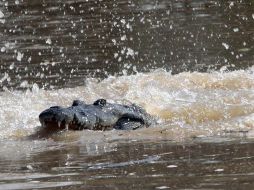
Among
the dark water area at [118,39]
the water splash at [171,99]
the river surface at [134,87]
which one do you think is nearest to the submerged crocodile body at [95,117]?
the river surface at [134,87]

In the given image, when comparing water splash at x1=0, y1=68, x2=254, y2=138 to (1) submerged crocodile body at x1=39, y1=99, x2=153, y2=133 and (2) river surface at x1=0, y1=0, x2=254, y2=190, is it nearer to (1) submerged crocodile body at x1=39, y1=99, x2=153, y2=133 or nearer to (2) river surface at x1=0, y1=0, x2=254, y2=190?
(2) river surface at x1=0, y1=0, x2=254, y2=190

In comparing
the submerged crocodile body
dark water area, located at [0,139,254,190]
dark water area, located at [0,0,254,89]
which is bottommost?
dark water area, located at [0,139,254,190]

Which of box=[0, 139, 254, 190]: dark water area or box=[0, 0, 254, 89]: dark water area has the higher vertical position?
box=[0, 0, 254, 89]: dark water area

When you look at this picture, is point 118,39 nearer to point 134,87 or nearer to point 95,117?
point 134,87

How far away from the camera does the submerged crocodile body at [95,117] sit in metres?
8.38

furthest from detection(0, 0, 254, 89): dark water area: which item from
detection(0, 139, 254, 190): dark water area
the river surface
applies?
detection(0, 139, 254, 190): dark water area

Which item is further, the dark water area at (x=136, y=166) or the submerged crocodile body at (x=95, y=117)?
the submerged crocodile body at (x=95, y=117)

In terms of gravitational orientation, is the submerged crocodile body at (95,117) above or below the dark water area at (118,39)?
below

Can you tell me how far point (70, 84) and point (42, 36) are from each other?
18.3 feet

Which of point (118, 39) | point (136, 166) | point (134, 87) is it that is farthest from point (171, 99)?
point (118, 39)

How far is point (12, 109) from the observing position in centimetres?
1049

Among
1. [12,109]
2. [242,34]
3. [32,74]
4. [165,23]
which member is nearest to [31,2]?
[165,23]

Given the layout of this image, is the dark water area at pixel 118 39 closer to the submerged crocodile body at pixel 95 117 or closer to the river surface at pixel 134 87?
the river surface at pixel 134 87

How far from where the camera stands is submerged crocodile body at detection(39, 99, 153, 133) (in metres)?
8.38
